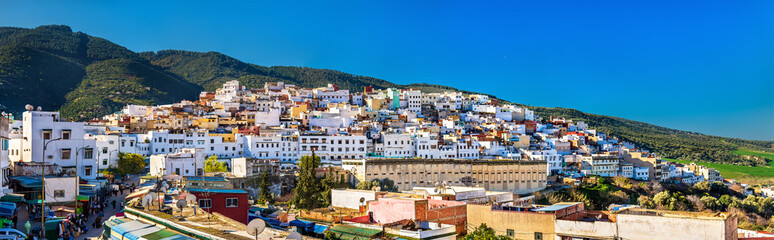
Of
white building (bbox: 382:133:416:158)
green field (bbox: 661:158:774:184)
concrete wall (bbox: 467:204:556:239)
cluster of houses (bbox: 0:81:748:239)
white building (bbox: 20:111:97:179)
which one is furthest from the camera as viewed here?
green field (bbox: 661:158:774:184)

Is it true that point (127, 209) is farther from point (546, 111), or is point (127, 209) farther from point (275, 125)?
point (546, 111)

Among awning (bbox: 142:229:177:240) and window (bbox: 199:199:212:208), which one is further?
window (bbox: 199:199:212:208)

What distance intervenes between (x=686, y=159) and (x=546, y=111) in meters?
29.1

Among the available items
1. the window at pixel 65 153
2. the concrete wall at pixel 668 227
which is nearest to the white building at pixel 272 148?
the window at pixel 65 153

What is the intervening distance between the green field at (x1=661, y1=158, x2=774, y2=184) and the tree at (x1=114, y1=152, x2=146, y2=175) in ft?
202

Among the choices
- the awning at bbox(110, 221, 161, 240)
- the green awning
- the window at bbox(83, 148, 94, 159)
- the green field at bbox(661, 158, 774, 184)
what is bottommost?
the green field at bbox(661, 158, 774, 184)

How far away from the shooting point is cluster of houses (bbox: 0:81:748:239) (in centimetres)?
1611

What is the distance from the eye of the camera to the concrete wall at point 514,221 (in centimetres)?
1586

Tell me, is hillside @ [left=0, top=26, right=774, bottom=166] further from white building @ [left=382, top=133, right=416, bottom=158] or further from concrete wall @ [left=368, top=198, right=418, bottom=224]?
concrete wall @ [left=368, top=198, right=418, bottom=224]

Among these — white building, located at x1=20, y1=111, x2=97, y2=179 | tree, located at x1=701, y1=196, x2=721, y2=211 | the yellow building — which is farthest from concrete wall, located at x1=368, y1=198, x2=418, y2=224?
tree, located at x1=701, y1=196, x2=721, y2=211

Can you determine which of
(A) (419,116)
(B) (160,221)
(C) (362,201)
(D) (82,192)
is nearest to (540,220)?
(C) (362,201)

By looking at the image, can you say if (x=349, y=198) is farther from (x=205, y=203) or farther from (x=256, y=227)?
(x=256, y=227)

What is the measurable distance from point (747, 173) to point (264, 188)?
2595 inches

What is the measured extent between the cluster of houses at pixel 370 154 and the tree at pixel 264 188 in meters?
0.62
